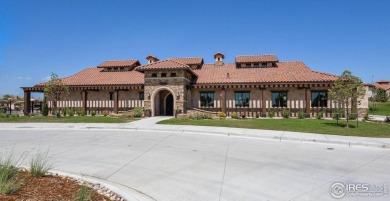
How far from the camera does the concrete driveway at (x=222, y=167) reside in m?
5.21

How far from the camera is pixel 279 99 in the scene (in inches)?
1019

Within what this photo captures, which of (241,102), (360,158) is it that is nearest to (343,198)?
(360,158)

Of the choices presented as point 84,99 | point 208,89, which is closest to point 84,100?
point 84,99

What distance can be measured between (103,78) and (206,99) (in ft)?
41.3

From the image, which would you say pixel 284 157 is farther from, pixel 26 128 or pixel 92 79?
pixel 92 79

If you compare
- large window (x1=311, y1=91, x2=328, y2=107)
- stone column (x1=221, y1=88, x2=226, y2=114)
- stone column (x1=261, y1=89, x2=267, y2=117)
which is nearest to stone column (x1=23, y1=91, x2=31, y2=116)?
stone column (x1=221, y1=88, x2=226, y2=114)

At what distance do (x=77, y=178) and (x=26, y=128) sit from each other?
14.7m

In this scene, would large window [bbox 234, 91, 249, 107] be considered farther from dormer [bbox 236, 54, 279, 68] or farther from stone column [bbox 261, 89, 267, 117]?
dormer [bbox 236, 54, 279, 68]

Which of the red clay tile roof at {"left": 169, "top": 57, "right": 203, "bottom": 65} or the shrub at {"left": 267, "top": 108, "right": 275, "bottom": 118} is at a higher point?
the red clay tile roof at {"left": 169, "top": 57, "right": 203, "bottom": 65}

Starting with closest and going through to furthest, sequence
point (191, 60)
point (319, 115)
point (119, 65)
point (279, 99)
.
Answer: point (319, 115), point (279, 99), point (191, 60), point (119, 65)

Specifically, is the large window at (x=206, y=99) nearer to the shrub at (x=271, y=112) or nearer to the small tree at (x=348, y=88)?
the shrub at (x=271, y=112)

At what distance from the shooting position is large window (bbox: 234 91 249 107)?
26469 mm

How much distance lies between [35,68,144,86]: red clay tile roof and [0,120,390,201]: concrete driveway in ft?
60.8

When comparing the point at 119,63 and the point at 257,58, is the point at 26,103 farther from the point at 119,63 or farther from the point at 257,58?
the point at 257,58
